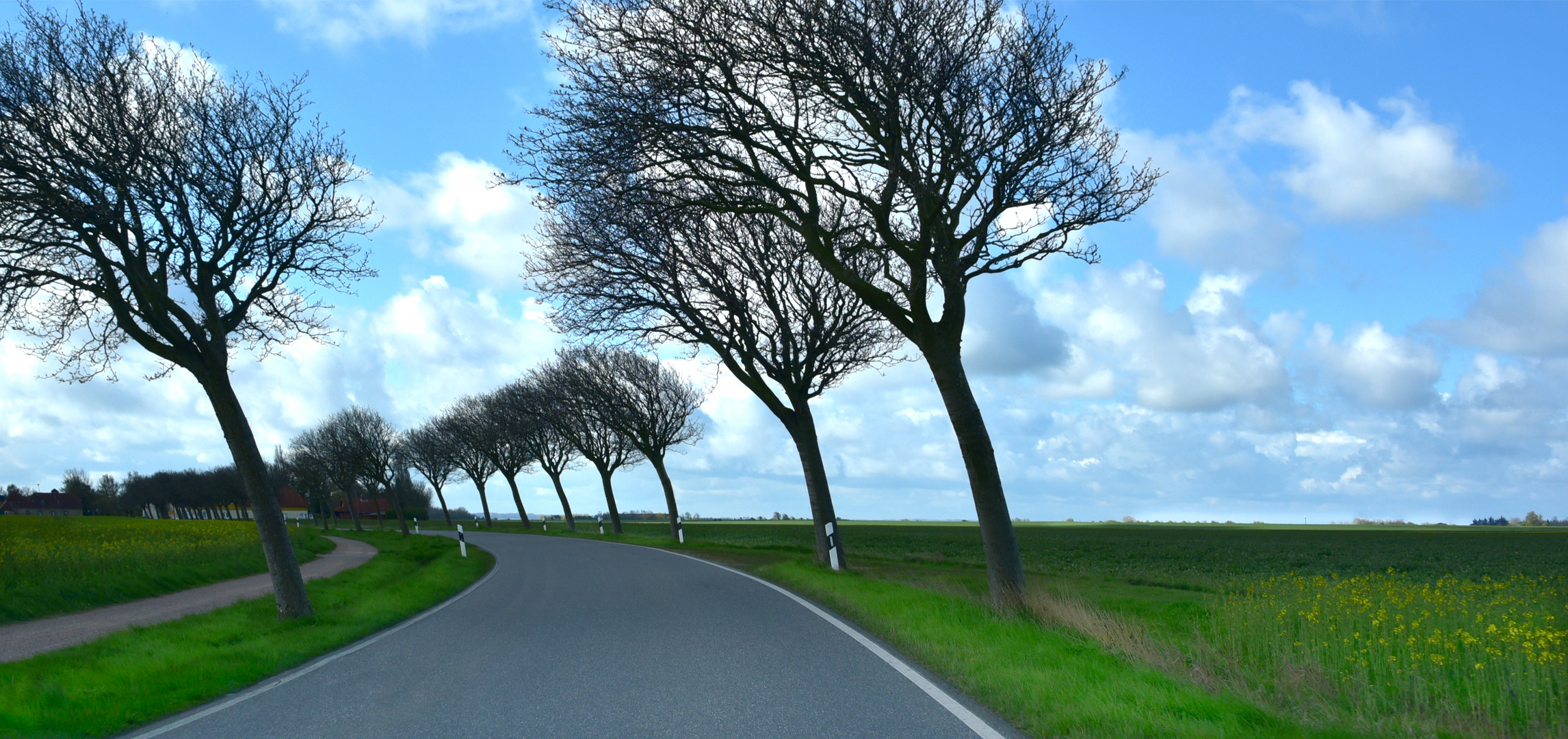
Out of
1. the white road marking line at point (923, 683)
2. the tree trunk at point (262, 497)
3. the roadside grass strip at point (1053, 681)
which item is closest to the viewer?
the roadside grass strip at point (1053, 681)

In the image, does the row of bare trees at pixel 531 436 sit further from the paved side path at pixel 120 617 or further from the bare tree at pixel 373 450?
the paved side path at pixel 120 617

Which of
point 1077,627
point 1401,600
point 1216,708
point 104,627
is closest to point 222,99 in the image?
point 104,627

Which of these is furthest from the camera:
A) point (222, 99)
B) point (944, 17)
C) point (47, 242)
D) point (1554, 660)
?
point (222, 99)

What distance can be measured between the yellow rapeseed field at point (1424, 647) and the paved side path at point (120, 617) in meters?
13.5

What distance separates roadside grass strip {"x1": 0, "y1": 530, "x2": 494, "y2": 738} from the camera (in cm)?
729

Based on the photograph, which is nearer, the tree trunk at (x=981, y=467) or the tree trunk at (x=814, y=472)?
the tree trunk at (x=981, y=467)

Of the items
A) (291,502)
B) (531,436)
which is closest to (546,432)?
(531,436)

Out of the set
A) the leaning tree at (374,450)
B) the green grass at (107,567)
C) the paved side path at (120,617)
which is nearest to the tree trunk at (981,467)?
the paved side path at (120,617)

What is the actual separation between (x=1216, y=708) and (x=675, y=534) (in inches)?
1440

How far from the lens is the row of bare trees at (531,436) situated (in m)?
46.2

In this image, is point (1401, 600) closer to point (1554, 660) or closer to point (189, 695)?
point (1554, 660)

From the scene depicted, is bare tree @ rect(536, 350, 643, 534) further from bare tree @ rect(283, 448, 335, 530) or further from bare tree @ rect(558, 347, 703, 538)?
bare tree @ rect(283, 448, 335, 530)

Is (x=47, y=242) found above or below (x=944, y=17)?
below

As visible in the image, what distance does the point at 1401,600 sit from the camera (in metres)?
9.14
